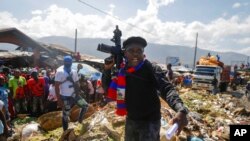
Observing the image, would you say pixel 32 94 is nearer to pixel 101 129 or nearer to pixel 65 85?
pixel 65 85

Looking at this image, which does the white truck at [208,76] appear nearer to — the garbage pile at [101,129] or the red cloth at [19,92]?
the garbage pile at [101,129]

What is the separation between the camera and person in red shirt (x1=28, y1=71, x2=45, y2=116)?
12211mm

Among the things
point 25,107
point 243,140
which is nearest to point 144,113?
point 243,140

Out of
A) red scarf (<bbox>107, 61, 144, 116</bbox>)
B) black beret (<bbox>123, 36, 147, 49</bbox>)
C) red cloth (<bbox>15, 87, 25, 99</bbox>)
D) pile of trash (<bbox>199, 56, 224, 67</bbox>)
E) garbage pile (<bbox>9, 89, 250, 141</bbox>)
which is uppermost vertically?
black beret (<bbox>123, 36, 147, 49</bbox>)

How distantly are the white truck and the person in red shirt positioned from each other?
48.0 ft

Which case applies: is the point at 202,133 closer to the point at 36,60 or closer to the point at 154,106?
the point at 154,106

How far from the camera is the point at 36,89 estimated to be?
12.2 metres

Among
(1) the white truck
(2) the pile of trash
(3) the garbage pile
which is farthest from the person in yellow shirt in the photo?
(2) the pile of trash

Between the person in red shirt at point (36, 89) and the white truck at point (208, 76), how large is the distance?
48.0 ft

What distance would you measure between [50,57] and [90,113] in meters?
13.2

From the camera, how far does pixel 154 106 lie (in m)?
4.06

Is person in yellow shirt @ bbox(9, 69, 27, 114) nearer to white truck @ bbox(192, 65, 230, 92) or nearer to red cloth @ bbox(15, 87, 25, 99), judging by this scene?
red cloth @ bbox(15, 87, 25, 99)

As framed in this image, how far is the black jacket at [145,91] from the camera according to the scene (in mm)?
3926

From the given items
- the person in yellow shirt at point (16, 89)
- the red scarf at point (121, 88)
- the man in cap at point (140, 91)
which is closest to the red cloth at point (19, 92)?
the person in yellow shirt at point (16, 89)
